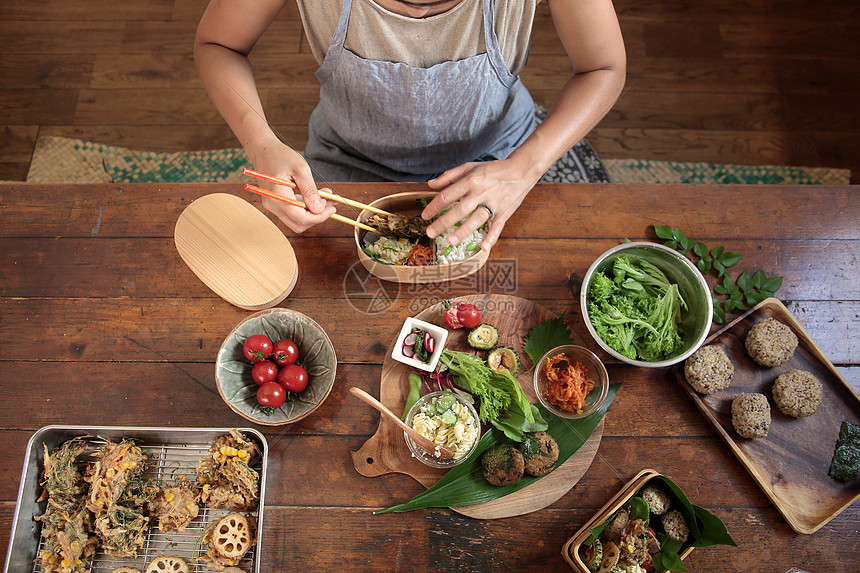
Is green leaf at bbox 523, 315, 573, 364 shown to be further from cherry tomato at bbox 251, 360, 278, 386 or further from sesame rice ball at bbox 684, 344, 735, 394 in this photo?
cherry tomato at bbox 251, 360, 278, 386

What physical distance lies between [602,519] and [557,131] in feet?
3.77

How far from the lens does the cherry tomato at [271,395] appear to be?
4.68ft

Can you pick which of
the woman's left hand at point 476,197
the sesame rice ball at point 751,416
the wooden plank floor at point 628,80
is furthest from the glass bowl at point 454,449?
the wooden plank floor at point 628,80

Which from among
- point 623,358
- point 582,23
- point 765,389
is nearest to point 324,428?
point 623,358

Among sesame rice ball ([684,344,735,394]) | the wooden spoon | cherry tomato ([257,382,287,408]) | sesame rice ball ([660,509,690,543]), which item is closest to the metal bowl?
sesame rice ball ([684,344,735,394])

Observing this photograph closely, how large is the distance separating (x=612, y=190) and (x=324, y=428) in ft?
3.94

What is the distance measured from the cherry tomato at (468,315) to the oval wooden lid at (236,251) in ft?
1.74

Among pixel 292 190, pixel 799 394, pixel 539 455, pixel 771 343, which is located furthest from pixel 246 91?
pixel 799 394

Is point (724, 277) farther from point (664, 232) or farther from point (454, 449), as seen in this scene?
point (454, 449)

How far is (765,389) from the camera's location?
1575mm

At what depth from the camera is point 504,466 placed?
4.67 feet

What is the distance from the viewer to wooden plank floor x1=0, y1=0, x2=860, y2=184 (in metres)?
3.09

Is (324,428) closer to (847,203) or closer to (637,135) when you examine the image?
(847,203)

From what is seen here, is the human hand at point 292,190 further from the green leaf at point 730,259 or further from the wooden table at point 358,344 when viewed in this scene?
Result: the green leaf at point 730,259
